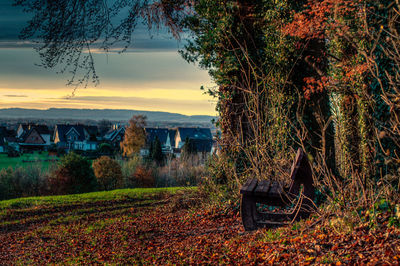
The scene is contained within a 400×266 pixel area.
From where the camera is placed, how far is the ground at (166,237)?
13.6 feet

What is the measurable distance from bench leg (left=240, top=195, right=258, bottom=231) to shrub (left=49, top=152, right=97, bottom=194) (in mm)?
16785

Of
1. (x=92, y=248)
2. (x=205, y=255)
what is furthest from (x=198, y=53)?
(x=205, y=255)

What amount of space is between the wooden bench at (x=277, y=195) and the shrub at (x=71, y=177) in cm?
1685

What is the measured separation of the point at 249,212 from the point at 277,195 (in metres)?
0.88

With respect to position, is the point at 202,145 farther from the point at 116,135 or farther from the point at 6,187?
the point at 6,187

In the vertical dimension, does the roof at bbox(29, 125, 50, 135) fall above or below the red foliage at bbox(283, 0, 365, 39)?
below

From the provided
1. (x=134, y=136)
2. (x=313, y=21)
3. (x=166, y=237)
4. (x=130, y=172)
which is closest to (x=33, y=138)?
(x=134, y=136)

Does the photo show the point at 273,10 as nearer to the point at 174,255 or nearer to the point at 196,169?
the point at 174,255

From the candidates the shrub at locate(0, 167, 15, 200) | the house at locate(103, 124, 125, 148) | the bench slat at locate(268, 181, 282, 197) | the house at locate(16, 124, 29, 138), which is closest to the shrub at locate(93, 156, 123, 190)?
the shrub at locate(0, 167, 15, 200)

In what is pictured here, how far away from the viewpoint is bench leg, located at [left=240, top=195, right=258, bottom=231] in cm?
590

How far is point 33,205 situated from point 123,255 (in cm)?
867

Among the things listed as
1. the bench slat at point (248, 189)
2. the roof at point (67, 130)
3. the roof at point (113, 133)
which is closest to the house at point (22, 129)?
the roof at point (67, 130)

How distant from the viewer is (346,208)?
4785 millimetres

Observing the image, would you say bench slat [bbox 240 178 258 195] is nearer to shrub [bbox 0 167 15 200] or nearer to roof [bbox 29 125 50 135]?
shrub [bbox 0 167 15 200]
